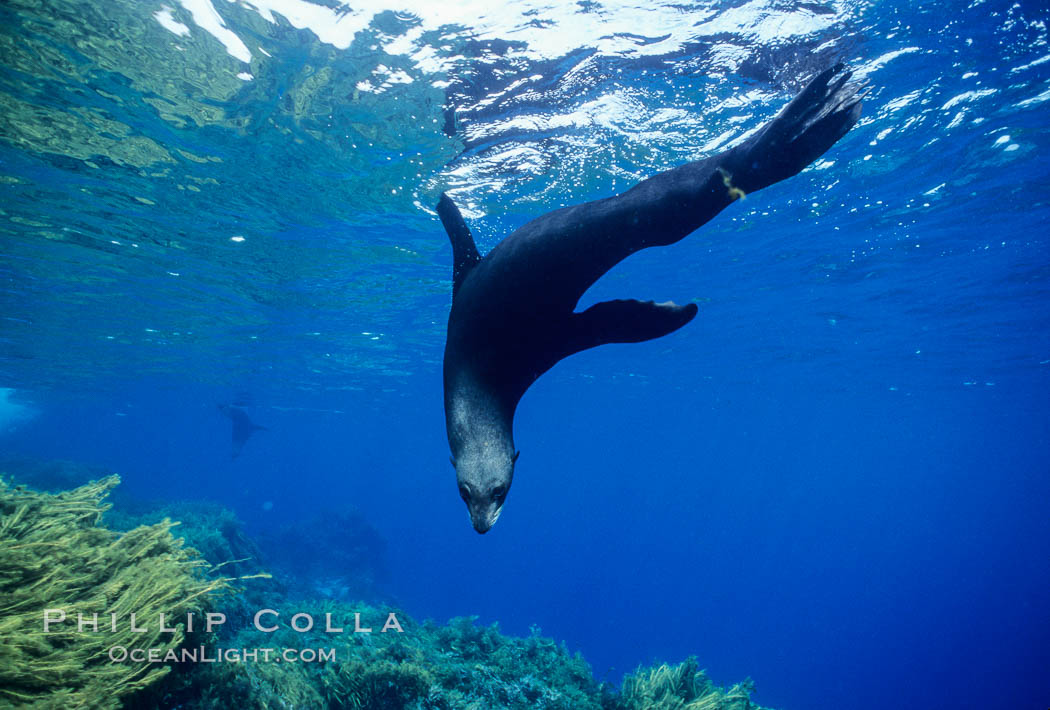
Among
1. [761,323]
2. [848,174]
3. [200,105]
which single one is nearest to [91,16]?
[200,105]

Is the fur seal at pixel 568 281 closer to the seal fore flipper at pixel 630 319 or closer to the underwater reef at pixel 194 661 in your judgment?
the seal fore flipper at pixel 630 319

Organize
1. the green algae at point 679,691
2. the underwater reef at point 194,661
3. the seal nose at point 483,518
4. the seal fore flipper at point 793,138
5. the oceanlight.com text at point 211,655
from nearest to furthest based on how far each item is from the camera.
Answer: the seal fore flipper at point 793,138
the seal nose at point 483,518
the underwater reef at point 194,661
the oceanlight.com text at point 211,655
the green algae at point 679,691

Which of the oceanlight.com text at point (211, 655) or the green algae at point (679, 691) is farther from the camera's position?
the green algae at point (679, 691)

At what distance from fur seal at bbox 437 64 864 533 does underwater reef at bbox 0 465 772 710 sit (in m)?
2.83

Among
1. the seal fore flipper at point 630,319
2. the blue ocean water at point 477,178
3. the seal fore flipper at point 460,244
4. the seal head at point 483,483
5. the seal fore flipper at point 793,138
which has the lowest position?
the seal head at point 483,483

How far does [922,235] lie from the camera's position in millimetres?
12641

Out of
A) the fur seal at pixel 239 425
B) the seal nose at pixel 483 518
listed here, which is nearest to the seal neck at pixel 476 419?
the seal nose at pixel 483 518

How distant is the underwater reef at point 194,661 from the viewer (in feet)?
9.02

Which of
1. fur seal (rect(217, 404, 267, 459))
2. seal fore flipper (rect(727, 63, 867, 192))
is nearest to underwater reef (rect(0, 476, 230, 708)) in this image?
seal fore flipper (rect(727, 63, 867, 192))

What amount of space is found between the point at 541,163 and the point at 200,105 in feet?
20.0

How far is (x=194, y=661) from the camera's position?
11.8ft

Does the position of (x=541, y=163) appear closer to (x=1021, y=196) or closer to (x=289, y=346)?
(x=1021, y=196)

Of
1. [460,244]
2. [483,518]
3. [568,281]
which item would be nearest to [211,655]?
[483,518]

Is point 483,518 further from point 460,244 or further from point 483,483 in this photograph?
point 460,244
